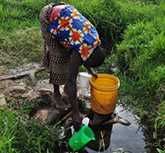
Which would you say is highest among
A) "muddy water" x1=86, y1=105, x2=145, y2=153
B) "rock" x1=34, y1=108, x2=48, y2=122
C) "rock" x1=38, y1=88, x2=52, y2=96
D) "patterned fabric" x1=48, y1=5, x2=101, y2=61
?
"patterned fabric" x1=48, y1=5, x2=101, y2=61

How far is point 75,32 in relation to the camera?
4.98 m

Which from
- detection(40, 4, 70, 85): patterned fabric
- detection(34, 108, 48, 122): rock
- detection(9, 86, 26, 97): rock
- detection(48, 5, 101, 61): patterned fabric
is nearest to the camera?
detection(48, 5, 101, 61): patterned fabric

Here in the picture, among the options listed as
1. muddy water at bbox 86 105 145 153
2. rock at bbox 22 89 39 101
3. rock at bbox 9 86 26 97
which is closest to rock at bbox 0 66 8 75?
rock at bbox 9 86 26 97

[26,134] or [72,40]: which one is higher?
[72,40]

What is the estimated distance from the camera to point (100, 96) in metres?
5.41

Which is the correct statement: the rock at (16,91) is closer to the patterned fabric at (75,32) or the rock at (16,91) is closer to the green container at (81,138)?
the patterned fabric at (75,32)

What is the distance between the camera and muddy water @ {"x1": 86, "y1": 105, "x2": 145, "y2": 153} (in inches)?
209

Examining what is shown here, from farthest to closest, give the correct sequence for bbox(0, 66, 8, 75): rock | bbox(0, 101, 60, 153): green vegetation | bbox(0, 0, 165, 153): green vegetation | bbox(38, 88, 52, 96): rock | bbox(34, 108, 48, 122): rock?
1. bbox(0, 66, 8, 75): rock
2. bbox(38, 88, 52, 96): rock
3. bbox(0, 0, 165, 153): green vegetation
4. bbox(34, 108, 48, 122): rock
5. bbox(0, 101, 60, 153): green vegetation

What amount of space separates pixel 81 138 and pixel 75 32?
1.11 meters

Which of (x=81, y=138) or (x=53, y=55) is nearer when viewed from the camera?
(x=81, y=138)

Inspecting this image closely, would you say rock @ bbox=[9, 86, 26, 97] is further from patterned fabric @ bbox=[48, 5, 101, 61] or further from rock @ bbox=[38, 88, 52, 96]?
patterned fabric @ bbox=[48, 5, 101, 61]

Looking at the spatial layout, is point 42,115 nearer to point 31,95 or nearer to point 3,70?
point 31,95

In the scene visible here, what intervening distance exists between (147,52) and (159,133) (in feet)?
5.09

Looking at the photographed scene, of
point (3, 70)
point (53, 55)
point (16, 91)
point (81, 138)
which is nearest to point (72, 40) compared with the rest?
point (53, 55)
